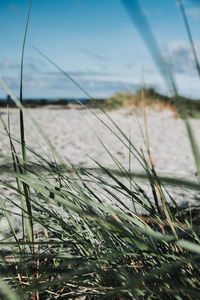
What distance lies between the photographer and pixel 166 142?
3.92 m

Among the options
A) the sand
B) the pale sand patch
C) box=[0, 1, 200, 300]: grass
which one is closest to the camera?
box=[0, 1, 200, 300]: grass

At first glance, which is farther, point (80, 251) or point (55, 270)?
point (80, 251)

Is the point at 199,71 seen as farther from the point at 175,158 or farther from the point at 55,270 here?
the point at 175,158

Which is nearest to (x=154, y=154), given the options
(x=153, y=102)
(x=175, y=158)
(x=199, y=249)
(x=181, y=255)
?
(x=175, y=158)

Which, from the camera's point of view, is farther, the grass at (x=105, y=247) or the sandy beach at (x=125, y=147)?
the sandy beach at (x=125, y=147)

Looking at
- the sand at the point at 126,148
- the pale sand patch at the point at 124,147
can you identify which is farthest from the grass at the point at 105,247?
the pale sand patch at the point at 124,147

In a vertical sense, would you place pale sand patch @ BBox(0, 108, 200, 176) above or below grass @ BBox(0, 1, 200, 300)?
above

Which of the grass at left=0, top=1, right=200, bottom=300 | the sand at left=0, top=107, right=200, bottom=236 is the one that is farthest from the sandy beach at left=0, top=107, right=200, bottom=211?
the grass at left=0, top=1, right=200, bottom=300

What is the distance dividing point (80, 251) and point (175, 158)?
2450 millimetres

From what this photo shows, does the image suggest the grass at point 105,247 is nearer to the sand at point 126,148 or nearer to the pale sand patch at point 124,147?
the sand at point 126,148

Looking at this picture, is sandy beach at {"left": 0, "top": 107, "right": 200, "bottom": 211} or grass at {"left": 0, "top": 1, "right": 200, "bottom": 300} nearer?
grass at {"left": 0, "top": 1, "right": 200, "bottom": 300}

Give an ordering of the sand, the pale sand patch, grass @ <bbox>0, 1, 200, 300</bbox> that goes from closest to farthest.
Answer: grass @ <bbox>0, 1, 200, 300</bbox>, the sand, the pale sand patch

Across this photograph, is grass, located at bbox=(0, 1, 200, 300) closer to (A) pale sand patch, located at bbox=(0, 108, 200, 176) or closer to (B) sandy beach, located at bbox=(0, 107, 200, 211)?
(B) sandy beach, located at bbox=(0, 107, 200, 211)

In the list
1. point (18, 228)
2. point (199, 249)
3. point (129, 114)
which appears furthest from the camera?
point (129, 114)
